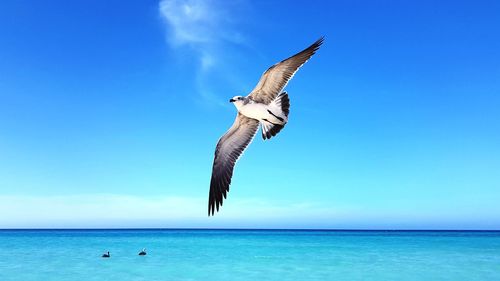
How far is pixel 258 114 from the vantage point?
6.35 metres

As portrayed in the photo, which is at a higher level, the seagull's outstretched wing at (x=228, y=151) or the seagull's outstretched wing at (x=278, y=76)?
the seagull's outstretched wing at (x=278, y=76)

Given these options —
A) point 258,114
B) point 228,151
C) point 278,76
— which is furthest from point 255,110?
point 228,151

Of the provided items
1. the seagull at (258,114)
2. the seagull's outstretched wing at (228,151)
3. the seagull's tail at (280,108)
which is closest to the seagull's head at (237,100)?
the seagull at (258,114)

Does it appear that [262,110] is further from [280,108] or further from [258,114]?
[280,108]

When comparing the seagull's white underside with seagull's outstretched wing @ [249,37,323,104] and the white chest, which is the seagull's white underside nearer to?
the white chest

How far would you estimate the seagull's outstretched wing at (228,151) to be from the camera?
708cm

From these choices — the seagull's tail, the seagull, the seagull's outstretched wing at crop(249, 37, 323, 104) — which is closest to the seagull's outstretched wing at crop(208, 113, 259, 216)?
the seagull

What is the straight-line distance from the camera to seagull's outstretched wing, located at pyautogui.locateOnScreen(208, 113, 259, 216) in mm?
7082

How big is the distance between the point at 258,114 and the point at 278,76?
1.71 feet

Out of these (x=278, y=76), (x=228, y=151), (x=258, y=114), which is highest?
(x=278, y=76)

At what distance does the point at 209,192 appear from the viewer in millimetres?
7035

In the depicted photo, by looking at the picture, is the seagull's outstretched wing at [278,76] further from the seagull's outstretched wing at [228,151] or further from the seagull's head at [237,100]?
the seagull's outstretched wing at [228,151]

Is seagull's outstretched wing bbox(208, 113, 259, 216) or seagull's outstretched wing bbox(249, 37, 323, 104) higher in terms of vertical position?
seagull's outstretched wing bbox(249, 37, 323, 104)

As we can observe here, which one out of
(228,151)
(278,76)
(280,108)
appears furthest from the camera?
(228,151)
